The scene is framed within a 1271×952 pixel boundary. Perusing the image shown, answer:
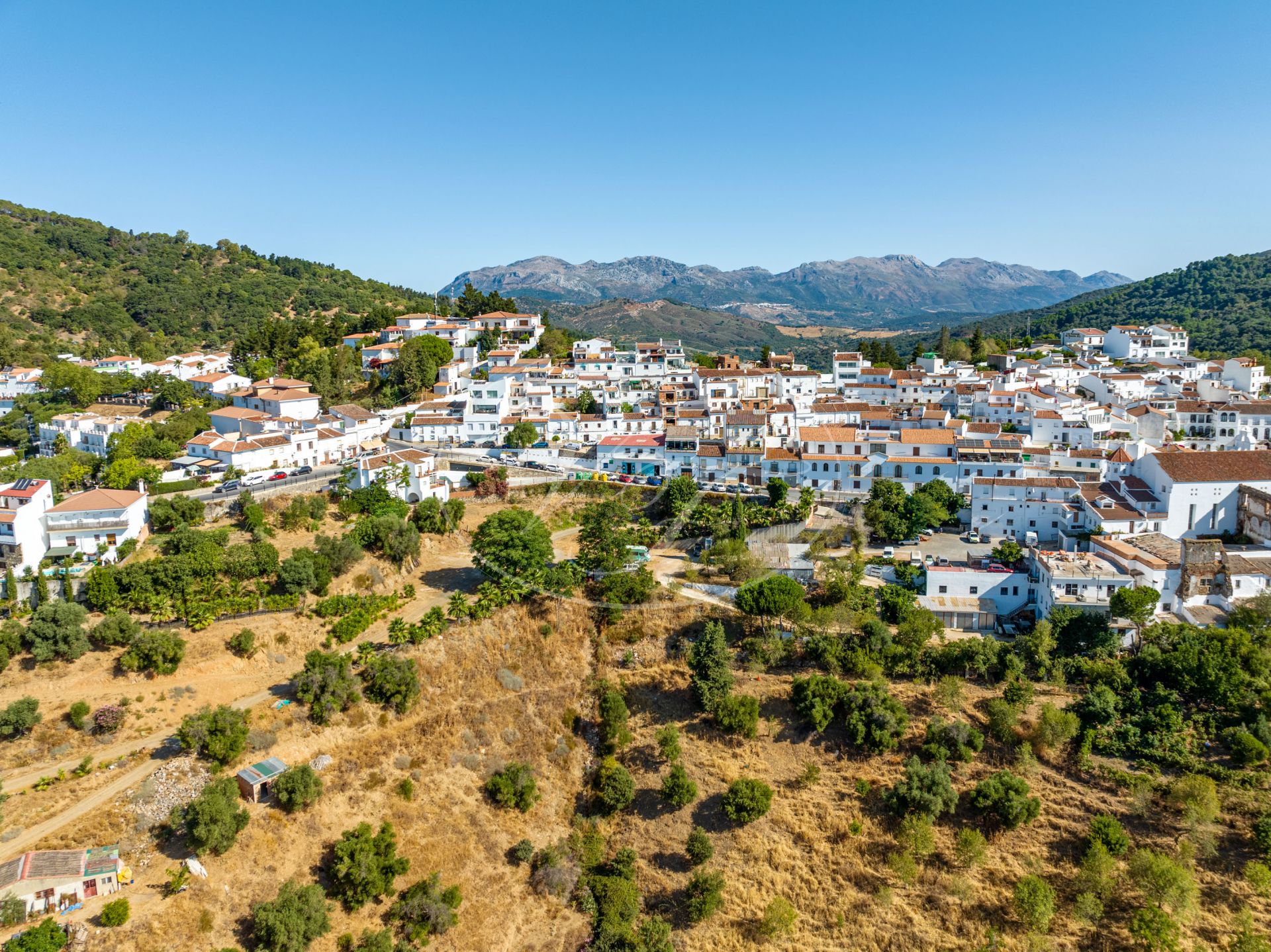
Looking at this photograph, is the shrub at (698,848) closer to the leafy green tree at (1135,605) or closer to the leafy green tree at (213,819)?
the leafy green tree at (213,819)

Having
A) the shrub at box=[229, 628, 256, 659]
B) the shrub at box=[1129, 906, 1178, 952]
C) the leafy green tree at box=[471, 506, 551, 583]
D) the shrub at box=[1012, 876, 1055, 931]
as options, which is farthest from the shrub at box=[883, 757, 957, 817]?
the shrub at box=[229, 628, 256, 659]

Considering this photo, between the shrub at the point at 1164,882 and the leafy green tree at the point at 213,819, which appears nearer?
the shrub at the point at 1164,882

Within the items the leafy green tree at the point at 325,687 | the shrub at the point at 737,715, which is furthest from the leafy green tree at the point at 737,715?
the leafy green tree at the point at 325,687

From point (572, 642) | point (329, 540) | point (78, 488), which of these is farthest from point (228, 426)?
point (572, 642)

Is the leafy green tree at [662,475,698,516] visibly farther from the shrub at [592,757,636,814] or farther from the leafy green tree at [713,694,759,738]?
the shrub at [592,757,636,814]

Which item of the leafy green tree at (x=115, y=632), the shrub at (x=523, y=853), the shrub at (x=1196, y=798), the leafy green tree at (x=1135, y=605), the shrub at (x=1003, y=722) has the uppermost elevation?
the leafy green tree at (x=1135, y=605)

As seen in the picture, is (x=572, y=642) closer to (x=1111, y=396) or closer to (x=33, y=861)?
(x=33, y=861)
